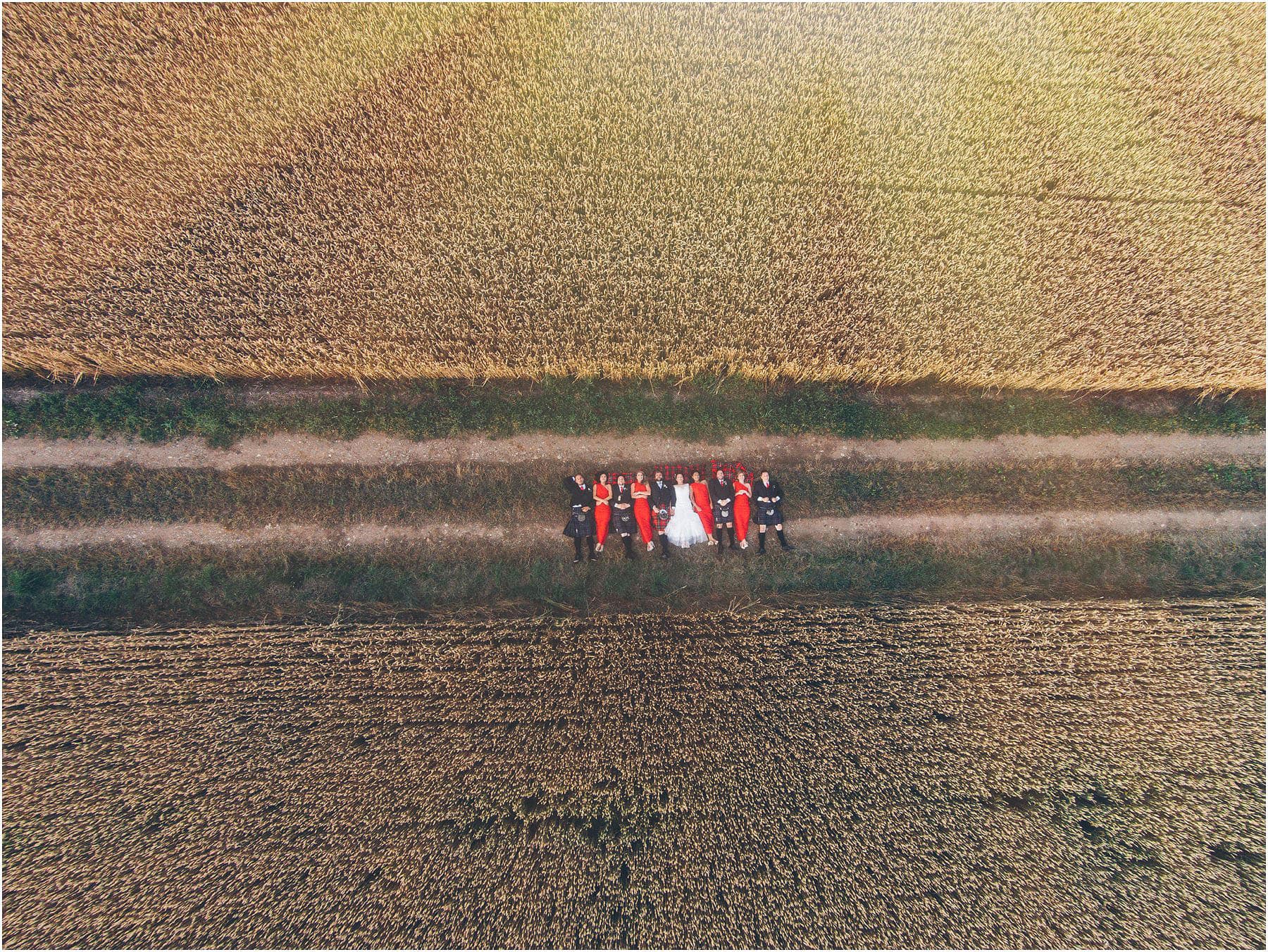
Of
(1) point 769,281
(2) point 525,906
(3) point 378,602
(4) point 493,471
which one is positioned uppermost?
(1) point 769,281

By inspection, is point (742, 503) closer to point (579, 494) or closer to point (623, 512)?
point (623, 512)

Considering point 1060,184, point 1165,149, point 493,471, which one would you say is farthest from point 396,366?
point 1165,149

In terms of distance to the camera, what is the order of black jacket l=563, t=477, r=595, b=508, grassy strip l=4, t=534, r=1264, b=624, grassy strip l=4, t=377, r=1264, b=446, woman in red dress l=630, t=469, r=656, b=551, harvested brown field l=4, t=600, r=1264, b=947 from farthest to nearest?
grassy strip l=4, t=377, r=1264, b=446
woman in red dress l=630, t=469, r=656, b=551
black jacket l=563, t=477, r=595, b=508
grassy strip l=4, t=534, r=1264, b=624
harvested brown field l=4, t=600, r=1264, b=947

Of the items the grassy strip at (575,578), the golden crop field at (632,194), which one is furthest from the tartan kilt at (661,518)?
the golden crop field at (632,194)

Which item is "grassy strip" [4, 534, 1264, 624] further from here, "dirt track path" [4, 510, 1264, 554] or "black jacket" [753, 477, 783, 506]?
"black jacket" [753, 477, 783, 506]

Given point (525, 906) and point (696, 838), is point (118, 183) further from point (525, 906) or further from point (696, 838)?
point (696, 838)

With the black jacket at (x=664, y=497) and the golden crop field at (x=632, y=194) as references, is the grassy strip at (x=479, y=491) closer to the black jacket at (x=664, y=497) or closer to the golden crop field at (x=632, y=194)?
the black jacket at (x=664, y=497)

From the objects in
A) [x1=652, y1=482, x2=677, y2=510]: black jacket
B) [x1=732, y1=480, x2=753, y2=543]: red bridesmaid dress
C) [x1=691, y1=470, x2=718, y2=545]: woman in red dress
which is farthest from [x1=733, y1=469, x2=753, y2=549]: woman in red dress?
[x1=652, y1=482, x2=677, y2=510]: black jacket
